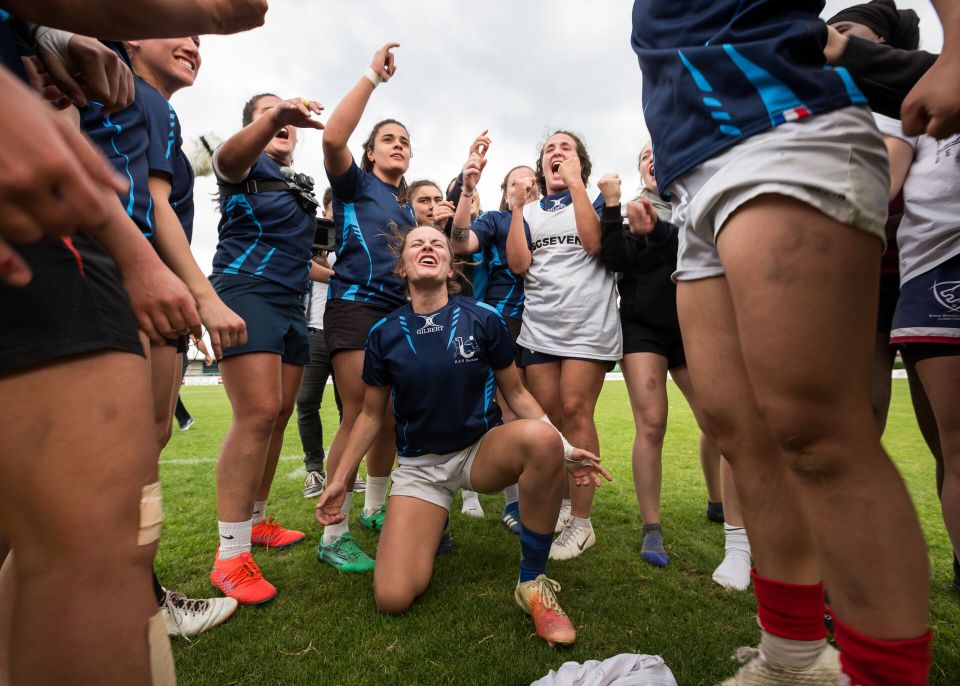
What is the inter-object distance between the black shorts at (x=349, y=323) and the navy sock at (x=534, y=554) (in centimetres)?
139

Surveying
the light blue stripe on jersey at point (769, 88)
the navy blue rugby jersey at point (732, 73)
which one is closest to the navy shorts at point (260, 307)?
the navy blue rugby jersey at point (732, 73)

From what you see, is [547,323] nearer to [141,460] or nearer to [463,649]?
[463,649]

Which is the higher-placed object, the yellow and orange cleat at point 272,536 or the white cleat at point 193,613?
the white cleat at point 193,613

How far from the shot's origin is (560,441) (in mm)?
2299

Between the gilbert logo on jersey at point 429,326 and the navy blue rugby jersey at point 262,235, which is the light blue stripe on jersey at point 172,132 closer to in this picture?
the navy blue rugby jersey at point 262,235

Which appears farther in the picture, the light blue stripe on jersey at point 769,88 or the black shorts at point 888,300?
the black shorts at point 888,300

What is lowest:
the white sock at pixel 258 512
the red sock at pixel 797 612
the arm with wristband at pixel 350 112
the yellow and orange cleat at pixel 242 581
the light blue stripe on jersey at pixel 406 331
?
the white sock at pixel 258 512

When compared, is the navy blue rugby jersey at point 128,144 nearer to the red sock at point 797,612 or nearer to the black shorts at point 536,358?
the red sock at point 797,612

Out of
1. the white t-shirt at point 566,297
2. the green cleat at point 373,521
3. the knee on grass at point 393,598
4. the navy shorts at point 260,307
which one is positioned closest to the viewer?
the knee on grass at point 393,598

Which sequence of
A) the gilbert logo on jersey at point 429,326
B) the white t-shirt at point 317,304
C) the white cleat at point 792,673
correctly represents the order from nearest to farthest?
the white cleat at point 792,673 < the gilbert logo on jersey at point 429,326 < the white t-shirt at point 317,304

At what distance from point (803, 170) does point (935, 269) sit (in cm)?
122

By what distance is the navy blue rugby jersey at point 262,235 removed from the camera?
8.91ft

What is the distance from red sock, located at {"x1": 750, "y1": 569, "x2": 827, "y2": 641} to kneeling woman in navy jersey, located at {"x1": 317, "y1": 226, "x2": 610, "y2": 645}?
91 cm

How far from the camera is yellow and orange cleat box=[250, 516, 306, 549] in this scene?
9.79ft
